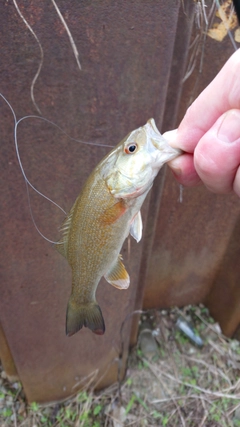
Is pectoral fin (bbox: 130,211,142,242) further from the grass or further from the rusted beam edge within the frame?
Answer: the grass

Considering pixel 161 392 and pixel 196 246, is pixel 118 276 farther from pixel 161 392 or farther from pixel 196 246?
pixel 161 392

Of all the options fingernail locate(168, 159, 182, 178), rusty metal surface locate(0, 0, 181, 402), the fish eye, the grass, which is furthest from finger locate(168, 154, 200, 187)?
the grass

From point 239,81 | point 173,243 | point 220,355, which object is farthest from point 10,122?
point 220,355

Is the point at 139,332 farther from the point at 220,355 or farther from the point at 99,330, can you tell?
the point at 99,330

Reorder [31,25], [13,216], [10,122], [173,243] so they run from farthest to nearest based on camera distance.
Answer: [173,243] → [13,216] → [10,122] → [31,25]

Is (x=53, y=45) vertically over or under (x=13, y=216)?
over

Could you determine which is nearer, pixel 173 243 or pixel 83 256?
pixel 83 256
